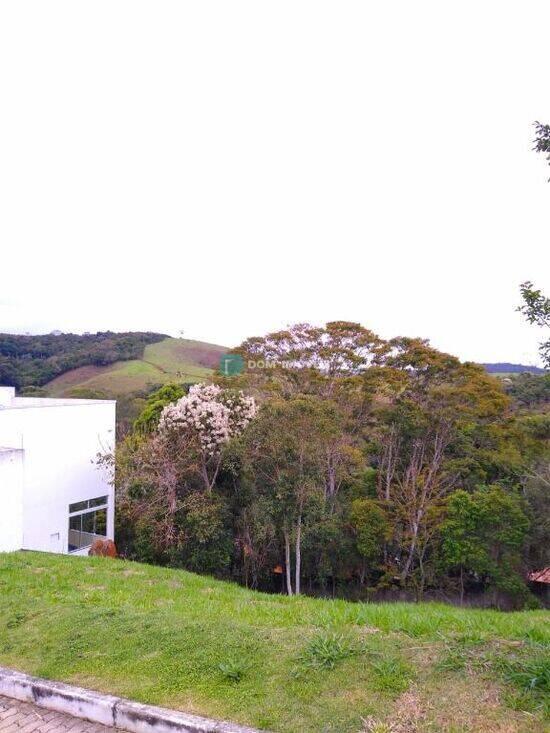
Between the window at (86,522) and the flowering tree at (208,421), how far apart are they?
2880 mm

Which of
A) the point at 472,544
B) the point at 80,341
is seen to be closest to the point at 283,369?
the point at 472,544

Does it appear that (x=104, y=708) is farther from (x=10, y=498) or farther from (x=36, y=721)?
(x=10, y=498)

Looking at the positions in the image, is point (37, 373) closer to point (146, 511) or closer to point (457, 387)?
point (146, 511)

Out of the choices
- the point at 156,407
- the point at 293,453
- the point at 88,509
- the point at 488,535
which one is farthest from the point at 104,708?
the point at 156,407

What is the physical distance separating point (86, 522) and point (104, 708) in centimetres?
1340

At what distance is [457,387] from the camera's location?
16.8m

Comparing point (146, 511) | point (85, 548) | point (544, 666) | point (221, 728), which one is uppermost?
point (544, 666)

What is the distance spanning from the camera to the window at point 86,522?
1543 cm

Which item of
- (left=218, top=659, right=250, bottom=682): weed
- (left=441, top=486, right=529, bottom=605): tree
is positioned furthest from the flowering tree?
(left=218, top=659, right=250, bottom=682): weed

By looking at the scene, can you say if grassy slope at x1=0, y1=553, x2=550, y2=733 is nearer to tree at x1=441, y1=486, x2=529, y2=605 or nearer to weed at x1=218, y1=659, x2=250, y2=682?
weed at x1=218, y1=659, x2=250, y2=682

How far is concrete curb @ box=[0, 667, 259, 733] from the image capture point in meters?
3.28

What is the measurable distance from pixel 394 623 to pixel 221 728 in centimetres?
164

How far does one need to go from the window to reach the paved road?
12.1 meters

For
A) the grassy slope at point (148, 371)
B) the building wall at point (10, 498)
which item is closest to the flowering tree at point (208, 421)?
the building wall at point (10, 498)
